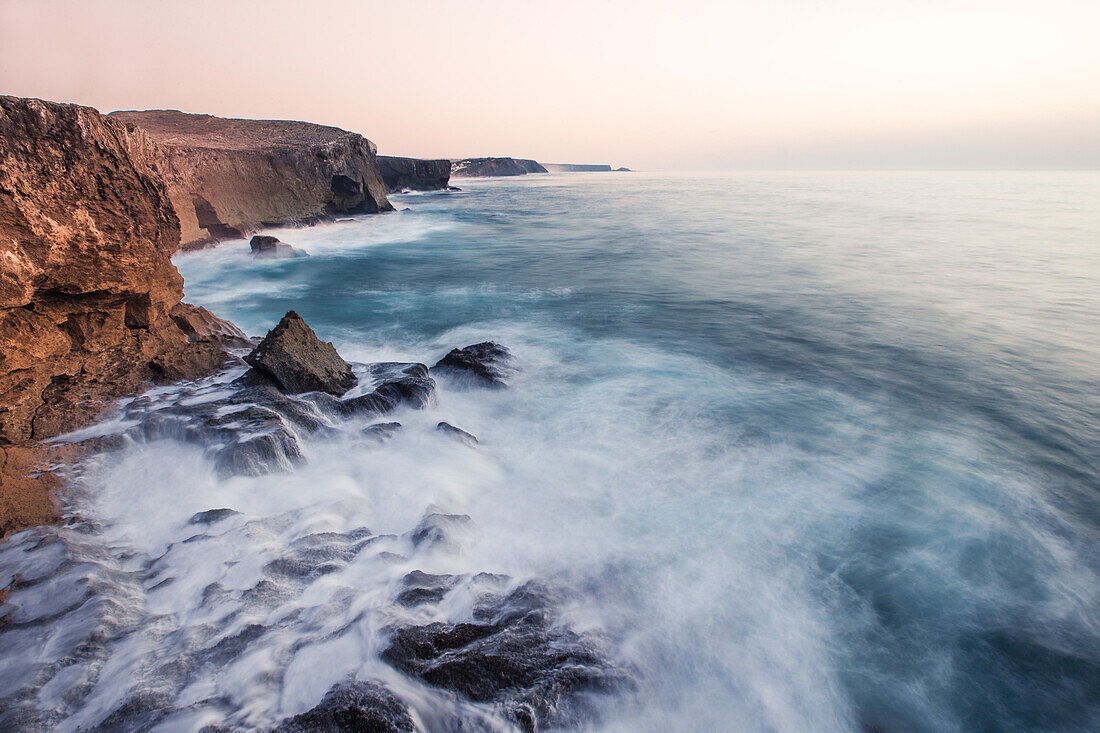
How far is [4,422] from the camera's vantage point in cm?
417

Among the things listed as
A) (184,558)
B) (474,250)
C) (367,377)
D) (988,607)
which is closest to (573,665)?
(184,558)

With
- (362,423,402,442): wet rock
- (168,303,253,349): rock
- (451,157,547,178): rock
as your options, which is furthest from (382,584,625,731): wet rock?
(451,157,547,178): rock

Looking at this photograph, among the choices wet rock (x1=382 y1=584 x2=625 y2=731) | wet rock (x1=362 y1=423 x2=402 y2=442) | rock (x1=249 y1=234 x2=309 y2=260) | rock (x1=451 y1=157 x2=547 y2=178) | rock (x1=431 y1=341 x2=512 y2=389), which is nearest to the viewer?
wet rock (x1=382 y1=584 x2=625 y2=731)

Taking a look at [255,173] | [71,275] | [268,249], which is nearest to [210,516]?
[71,275]

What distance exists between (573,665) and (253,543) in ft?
8.07

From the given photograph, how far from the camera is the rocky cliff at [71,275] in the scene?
3820 millimetres

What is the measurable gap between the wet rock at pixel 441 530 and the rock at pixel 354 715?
140cm

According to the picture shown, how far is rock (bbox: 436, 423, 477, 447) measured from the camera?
223 inches

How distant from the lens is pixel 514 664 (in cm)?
295

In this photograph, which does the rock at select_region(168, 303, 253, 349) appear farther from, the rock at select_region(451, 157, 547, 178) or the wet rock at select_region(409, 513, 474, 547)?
the rock at select_region(451, 157, 547, 178)

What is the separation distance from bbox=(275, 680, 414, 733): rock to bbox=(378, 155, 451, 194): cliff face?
185 feet

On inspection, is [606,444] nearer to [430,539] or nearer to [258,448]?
[430,539]

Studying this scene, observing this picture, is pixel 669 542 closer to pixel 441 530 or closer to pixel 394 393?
pixel 441 530

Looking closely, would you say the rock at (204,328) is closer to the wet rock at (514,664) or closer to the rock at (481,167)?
the wet rock at (514,664)
